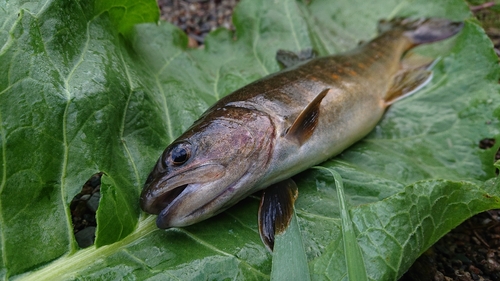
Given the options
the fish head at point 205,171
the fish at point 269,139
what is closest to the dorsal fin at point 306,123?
the fish at point 269,139

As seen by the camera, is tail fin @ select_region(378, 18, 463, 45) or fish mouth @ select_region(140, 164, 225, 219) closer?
fish mouth @ select_region(140, 164, 225, 219)

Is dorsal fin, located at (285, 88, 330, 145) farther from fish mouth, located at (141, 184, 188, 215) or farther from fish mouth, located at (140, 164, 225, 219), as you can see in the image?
fish mouth, located at (141, 184, 188, 215)

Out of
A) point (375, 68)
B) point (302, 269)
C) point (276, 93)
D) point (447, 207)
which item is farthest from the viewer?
point (375, 68)

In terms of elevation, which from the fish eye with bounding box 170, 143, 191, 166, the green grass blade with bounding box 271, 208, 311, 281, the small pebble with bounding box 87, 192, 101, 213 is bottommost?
the green grass blade with bounding box 271, 208, 311, 281

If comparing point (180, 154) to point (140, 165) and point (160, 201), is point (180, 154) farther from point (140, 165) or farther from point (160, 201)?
point (140, 165)

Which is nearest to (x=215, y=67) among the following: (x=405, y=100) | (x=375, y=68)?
(x=375, y=68)

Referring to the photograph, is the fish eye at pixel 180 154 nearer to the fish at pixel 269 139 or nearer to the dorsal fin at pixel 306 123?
the fish at pixel 269 139

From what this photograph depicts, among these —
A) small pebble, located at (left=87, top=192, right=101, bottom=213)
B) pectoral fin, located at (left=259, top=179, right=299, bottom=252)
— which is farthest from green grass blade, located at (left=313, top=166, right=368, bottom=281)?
small pebble, located at (left=87, top=192, right=101, bottom=213)

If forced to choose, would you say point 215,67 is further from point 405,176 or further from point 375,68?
point 405,176
